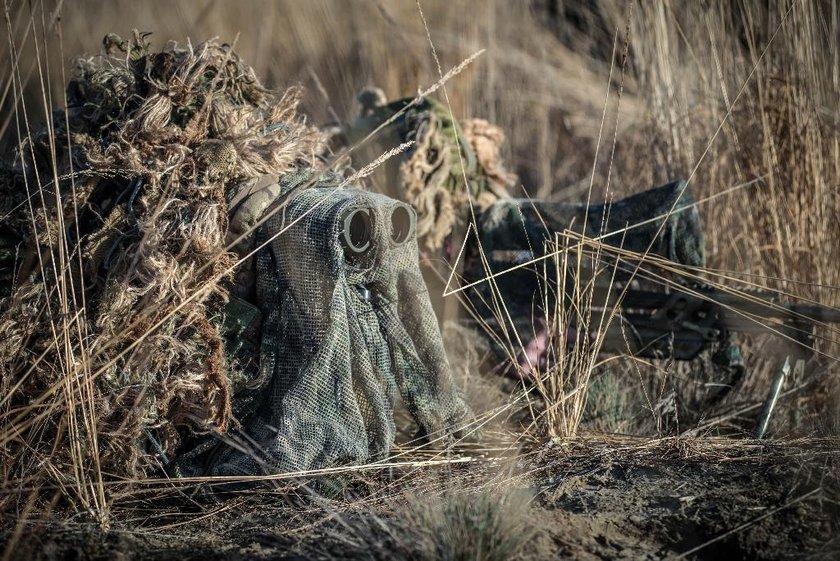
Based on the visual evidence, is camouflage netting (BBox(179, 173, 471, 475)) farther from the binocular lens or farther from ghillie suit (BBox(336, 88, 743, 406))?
ghillie suit (BBox(336, 88, 743, 406))

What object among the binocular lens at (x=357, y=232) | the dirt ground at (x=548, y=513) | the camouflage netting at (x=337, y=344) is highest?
the binocular lens at (x=357, y=232)

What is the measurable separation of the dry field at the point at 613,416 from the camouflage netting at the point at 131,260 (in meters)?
0.04

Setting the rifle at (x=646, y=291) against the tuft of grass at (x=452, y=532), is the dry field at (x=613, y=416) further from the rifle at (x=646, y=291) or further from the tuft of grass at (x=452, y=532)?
the rifle at (x=646, y=291)

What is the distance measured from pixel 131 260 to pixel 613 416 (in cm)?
149

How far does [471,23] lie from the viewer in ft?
18.6

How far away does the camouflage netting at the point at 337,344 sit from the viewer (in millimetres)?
1896

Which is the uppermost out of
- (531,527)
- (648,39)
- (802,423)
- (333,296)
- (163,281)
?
(648,39)

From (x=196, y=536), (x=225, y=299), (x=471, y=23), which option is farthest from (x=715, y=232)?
(x=471, y=23)

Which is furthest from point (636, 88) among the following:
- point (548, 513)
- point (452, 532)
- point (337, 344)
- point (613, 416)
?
point (452, 532)

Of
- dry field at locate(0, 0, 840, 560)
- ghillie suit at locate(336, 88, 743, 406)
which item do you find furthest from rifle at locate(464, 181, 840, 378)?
dry field at locate(0, 0, 840, 560)

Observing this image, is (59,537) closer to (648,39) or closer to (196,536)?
(196,536)

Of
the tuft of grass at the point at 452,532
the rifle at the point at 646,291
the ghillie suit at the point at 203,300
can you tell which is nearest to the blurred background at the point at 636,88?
the rifle at the point at 646,291

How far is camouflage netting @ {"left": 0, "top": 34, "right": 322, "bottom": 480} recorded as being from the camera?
1860mm

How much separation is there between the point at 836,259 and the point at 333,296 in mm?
1882
